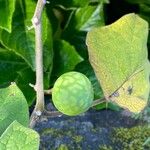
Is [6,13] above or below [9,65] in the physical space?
above

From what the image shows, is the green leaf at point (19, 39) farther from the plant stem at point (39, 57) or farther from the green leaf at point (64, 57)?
the plant stem at point (39, 57)

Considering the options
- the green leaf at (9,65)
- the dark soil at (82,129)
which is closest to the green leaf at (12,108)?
the dark soil at (82,129)

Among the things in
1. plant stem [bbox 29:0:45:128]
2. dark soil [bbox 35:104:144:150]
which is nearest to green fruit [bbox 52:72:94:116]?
plant stem [bbox 29:0:45:128]

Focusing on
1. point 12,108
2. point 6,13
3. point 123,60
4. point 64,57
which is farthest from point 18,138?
point 64,57

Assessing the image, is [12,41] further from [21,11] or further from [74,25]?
[74,25]

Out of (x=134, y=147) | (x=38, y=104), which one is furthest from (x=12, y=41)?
(x=38, y=104)

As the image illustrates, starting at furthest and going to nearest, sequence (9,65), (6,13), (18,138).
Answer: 1. (9,65)
2. (6,13)
3. (18,138)

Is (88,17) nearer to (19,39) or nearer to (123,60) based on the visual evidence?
(19,39)
